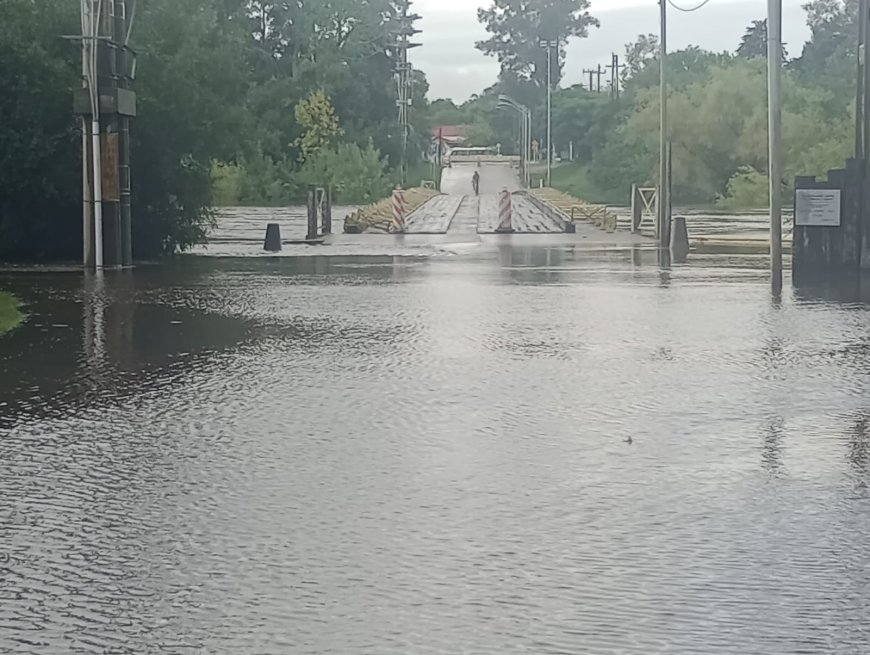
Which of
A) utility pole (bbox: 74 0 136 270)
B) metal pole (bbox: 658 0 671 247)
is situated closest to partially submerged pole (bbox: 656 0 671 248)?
metal pole (bbox: 658 0 671 247)

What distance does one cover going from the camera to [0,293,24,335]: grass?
16.8m

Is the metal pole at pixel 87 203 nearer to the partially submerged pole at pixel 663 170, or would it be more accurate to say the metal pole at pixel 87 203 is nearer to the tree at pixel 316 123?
the partially submerged pole at pixel 663 170

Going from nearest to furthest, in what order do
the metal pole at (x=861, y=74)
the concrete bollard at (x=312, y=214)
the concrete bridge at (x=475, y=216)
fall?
the metal pole at (x=861, y=74)
the concrete bollard at (x=312, y=214)
the concrete bridge at (x=475, y=216)

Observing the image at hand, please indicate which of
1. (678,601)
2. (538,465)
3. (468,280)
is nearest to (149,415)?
(538,465)

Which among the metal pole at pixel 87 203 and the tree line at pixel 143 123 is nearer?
the metal pole at pixel 87 203

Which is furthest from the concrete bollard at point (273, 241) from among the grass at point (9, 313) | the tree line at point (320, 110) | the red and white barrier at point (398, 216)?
the grass at point (9, 313)

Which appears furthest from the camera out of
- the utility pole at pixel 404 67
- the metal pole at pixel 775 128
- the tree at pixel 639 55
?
the tree at pixel 639 55

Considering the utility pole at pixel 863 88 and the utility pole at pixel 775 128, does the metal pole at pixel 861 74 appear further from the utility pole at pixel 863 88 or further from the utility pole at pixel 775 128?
the utility pole at pixel 775 128

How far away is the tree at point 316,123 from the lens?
99188 mm

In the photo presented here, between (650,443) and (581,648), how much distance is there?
166 inches

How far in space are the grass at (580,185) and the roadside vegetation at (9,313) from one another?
69832 mm

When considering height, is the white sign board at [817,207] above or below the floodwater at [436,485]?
above

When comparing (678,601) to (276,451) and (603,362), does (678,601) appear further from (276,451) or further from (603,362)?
(603,362)

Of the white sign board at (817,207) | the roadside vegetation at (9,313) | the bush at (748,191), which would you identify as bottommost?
the roadside vegetation at (9,313)
